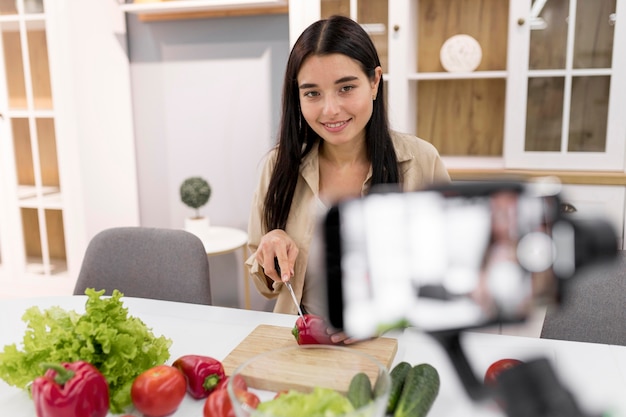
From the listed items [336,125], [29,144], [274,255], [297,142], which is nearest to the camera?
[274,255]

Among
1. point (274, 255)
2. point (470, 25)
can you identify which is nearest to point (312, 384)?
point (274, 255)

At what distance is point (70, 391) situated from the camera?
77cm

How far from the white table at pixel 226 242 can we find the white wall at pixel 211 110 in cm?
15

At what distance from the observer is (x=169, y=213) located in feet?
9.76

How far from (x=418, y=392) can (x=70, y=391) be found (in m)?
0.48

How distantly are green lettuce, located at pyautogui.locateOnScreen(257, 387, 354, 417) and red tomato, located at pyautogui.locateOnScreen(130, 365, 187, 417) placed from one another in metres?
0.24

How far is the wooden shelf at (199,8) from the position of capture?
8.01ft

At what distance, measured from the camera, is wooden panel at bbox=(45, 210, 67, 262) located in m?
2.79

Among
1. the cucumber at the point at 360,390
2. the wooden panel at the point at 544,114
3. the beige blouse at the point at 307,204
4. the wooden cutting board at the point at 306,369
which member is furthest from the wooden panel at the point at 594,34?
the cucumber at the point at 360,390

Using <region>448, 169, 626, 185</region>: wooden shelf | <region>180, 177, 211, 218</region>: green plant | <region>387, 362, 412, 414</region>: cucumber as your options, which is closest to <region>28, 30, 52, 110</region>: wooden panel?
<region>180, 177, 211, 218</region>: green plant

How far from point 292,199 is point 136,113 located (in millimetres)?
1660

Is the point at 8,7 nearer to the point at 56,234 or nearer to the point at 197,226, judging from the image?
the point at 56,234

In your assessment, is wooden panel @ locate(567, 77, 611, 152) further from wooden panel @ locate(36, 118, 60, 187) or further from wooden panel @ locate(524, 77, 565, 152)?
wooden panel @ locate(36, 118, 60, 187)

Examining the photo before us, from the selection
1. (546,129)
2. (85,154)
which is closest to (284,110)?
(546,129)
